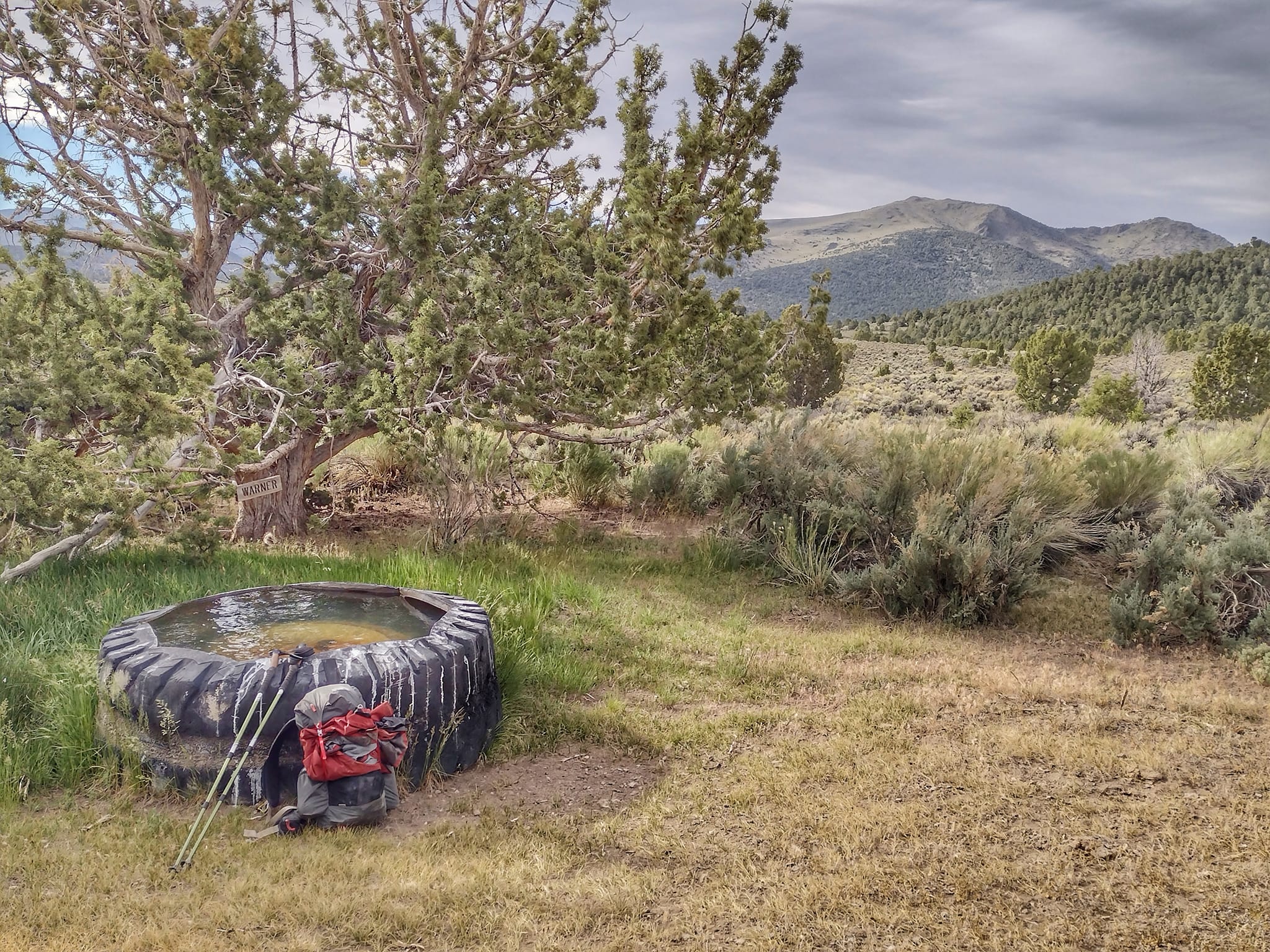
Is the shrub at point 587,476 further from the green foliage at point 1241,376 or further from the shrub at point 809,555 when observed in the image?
the green foliage at point 1241,376

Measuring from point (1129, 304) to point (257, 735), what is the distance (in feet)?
236

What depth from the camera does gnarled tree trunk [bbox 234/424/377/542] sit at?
8594 millimetres

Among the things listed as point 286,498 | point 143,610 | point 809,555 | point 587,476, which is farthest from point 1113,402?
point 143,610

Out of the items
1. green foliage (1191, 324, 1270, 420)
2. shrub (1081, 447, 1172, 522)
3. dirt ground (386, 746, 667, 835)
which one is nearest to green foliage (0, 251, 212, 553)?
dirt ground (386, 746, 667, 835)

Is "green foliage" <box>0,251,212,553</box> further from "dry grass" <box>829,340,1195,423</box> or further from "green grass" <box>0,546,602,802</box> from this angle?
"dry grass" <box>829,340,1195,423</box>

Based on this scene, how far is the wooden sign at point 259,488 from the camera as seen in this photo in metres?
7.60

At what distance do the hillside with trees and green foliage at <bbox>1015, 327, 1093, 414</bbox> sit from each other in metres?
23.8

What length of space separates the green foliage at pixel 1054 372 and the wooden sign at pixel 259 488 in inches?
1177

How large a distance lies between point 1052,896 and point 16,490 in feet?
21.7

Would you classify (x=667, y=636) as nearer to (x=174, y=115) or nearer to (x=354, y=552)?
(x=354, y=552)

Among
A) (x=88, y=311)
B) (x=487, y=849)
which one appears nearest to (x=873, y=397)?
(x=88, y=311)

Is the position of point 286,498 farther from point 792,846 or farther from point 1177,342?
point 1177,342

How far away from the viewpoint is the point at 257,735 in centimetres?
361

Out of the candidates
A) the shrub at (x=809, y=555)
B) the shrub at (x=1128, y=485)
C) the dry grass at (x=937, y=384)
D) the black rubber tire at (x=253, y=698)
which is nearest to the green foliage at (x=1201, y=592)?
the shrub at (x=1128, y=485)
